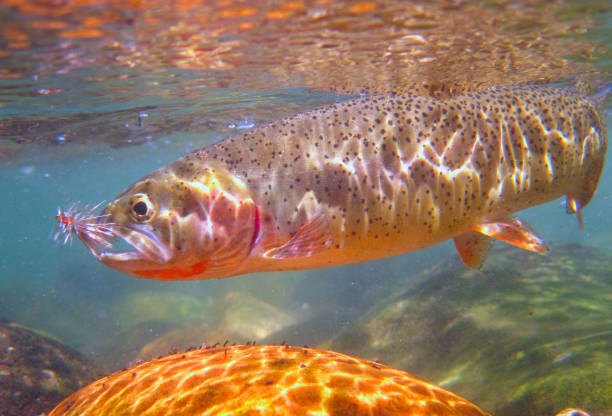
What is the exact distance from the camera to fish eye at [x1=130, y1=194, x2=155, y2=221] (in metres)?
3.23

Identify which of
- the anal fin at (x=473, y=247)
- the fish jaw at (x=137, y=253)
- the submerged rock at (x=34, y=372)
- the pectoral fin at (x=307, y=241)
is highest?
the fish jaw at (x=137, y=253)

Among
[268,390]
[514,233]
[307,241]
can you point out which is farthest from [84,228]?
[514,233]

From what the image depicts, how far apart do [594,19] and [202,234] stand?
952 cm

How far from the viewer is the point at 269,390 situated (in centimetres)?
265

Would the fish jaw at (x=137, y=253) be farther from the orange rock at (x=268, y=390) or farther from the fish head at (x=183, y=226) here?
the orange rock at (x=268, y=390)

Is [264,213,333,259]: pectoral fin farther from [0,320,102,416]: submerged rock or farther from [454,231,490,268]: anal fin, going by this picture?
[0,320,102,416]: submerged rock

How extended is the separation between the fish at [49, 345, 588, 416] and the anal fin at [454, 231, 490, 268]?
2.38 metres

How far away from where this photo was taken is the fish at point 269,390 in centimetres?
253

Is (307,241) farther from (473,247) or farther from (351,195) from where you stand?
(473,247)

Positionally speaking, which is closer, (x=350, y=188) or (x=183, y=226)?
(x=183, y=226)

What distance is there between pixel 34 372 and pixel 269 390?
18.8ft

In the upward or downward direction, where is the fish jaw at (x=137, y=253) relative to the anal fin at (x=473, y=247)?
upward

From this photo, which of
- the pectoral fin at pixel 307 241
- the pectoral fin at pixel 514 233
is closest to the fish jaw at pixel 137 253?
the pectoral fin at pixel 307 241

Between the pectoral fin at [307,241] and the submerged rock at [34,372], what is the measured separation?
5.02m
